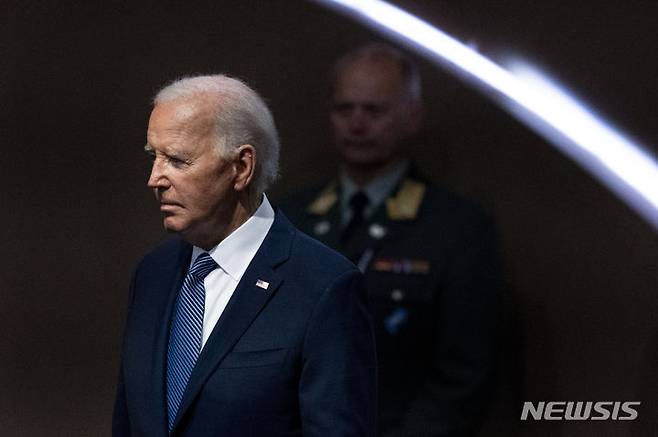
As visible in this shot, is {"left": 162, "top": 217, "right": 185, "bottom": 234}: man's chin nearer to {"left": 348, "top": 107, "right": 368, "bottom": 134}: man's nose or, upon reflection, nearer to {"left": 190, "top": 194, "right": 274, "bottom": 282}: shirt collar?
{"left": 190, "top": 194, "right": 274, "bottom": 282}: shirt collar

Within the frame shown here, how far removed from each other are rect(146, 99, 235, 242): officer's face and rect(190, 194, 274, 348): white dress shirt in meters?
0.04

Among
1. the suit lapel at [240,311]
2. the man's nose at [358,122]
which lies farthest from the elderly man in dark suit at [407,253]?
the suit lapel at [240,311]

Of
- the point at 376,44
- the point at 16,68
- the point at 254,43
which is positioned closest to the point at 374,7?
the point at 376,44

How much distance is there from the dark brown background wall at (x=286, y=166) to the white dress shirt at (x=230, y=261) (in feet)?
2.39

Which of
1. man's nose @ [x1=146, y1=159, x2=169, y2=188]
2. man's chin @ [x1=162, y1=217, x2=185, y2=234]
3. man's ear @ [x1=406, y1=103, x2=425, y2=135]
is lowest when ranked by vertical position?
man's chin @ [x1=162, y1=217, x2=185, y2=234]

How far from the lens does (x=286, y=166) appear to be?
2568 millimetres

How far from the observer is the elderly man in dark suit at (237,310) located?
172 cm

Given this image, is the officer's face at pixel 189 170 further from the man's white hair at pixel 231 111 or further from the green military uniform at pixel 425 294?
the green military uniform at pixel 425 294

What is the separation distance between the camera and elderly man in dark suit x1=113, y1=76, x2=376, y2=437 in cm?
172

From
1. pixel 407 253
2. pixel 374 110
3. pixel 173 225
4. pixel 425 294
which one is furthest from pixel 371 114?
pixel 173 225

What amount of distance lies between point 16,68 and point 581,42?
1398 mm

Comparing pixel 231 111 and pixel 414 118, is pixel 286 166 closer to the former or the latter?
pixel 414 118

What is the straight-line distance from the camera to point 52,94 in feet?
8.50

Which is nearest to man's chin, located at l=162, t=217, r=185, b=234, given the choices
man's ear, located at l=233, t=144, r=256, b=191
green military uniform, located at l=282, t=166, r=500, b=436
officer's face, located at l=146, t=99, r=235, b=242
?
officer's face, located at l=146, t=99, r=235, b=242
